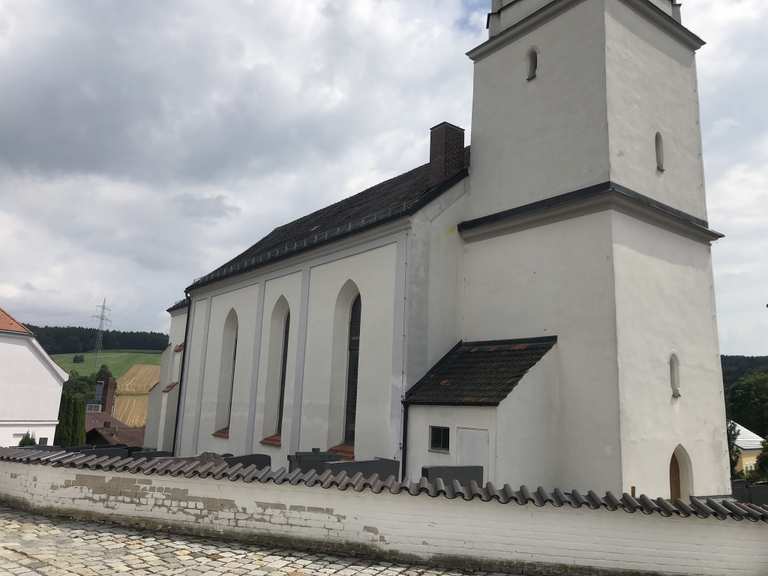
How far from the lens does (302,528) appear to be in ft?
27.3

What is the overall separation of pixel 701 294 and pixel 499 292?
5065 mm

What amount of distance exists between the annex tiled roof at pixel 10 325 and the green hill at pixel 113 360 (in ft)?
265

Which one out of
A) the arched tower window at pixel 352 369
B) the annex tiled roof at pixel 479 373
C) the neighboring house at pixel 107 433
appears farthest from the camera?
the neighboring house at pixel 107 433

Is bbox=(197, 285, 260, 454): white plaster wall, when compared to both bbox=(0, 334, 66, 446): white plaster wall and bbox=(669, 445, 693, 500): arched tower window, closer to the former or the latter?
bbox=(0, 334, 66, 446): white plaster wall

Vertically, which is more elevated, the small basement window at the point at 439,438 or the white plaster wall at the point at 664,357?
the white plaster wall at the point at 664,357

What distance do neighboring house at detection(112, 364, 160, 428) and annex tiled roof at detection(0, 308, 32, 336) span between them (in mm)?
43449

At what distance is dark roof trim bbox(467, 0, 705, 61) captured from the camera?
14.9m

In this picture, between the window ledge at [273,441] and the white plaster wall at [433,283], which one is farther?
the window ledge at [273,441]

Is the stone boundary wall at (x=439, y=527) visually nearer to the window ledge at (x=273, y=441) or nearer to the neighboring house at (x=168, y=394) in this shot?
the window ledge at (x=273, y=441)

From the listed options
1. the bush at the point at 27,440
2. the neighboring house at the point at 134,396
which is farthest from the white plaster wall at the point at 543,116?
the neighboring house at the point at 134,396

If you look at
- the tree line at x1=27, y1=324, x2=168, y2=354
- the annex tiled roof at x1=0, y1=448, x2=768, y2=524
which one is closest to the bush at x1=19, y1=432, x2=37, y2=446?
the annex tiled roof at x1=0, y1=448, x2=768, y2=524

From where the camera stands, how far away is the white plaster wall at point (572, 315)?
1202 cm

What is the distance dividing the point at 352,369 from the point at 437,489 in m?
9.64

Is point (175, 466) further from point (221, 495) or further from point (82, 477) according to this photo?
point (82, 477)
